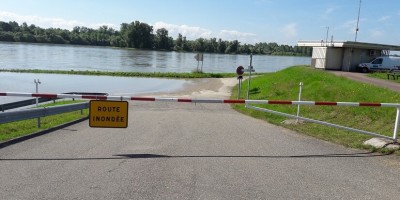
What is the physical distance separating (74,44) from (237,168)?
600 ft

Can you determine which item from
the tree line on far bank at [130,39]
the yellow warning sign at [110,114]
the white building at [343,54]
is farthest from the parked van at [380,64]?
the tree line on far bank at [130,39]

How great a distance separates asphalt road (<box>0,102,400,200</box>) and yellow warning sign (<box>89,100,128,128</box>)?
43cm

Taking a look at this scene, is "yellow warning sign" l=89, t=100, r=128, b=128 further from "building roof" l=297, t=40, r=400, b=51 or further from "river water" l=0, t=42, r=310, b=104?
"building roof" l=297, t=40, r=400, b=51

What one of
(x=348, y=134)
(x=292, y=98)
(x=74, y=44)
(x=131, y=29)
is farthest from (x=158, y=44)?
(x=348, y=134)

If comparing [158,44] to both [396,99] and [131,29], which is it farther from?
[396,99]

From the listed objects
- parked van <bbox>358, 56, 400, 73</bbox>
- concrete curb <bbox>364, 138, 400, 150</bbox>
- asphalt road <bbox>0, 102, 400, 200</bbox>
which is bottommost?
asphalt road <bbox>0, 102, 400, 200</bbox>

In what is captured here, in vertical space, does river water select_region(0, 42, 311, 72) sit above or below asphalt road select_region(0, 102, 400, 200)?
below

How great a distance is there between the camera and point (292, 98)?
67.5 feet

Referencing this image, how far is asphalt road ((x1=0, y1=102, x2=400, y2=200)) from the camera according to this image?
5.04 metres

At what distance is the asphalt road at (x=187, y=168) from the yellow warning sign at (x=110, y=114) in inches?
16.7

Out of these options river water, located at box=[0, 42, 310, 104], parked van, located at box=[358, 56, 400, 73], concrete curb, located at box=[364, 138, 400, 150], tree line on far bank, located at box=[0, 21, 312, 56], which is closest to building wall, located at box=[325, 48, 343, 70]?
parked van, located at box=[358, 56, 400, 73]

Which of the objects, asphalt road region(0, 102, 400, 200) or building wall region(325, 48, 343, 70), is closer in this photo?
asphalt road region(0, 102, 400, 200)

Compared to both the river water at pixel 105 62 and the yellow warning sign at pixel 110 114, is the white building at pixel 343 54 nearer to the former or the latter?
the river water at pixel 105 62

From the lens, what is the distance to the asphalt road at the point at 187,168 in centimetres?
504
